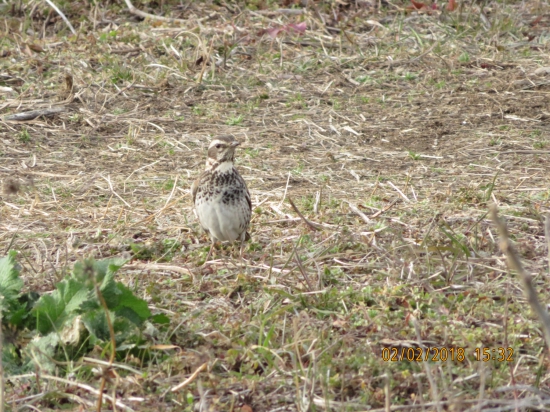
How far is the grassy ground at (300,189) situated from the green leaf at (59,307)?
28 cm

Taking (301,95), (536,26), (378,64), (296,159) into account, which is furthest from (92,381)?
(536,26)

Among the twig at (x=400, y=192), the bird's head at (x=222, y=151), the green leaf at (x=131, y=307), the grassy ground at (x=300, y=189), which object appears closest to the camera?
the grassy ground at (x=300, y=189)

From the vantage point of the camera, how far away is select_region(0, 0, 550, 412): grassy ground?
4.77 metres

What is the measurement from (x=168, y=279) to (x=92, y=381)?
144cm

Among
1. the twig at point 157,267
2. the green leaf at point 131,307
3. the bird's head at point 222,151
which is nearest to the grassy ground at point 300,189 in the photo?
the twig at point 157,267

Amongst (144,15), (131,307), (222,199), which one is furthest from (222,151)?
(144,15)

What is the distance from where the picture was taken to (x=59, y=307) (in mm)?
4980

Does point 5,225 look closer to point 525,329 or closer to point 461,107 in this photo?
point 525,329
